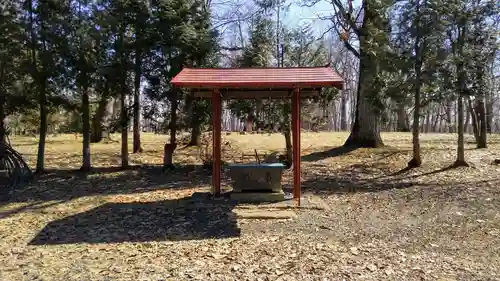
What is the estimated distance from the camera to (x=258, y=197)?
8.90 metres

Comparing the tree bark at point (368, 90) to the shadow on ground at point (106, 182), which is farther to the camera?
the tree bark at point (368, 90)

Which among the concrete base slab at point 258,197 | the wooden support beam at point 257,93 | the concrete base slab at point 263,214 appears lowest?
the concrete base slab at point 263,214

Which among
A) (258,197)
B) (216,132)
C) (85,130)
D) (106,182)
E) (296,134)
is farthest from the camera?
(85,130)

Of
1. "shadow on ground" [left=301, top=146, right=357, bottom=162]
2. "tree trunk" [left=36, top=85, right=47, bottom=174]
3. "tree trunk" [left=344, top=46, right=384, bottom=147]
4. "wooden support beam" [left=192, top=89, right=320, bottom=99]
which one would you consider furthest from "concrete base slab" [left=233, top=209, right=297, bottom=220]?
"tree trunk" [left=344, top=46, right=384, bottom=147]

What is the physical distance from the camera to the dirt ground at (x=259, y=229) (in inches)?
211

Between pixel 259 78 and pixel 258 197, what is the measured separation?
231 cm

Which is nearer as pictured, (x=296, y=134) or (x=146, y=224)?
(x=146, y=224)

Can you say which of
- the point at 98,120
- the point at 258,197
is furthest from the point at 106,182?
the point at 98,120

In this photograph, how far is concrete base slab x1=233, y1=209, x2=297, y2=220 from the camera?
25.2 ft

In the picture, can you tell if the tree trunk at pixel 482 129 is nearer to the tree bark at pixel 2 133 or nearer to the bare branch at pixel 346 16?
the bare branch at pixel 346 16

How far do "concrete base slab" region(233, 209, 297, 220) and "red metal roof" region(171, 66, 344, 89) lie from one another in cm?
221

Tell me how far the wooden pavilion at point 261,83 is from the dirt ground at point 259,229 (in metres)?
1.29

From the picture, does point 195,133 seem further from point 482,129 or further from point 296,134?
point 482,129

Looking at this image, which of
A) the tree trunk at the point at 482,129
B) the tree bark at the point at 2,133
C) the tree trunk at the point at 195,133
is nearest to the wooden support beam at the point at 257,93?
the tree trunk at the point at 195,133
